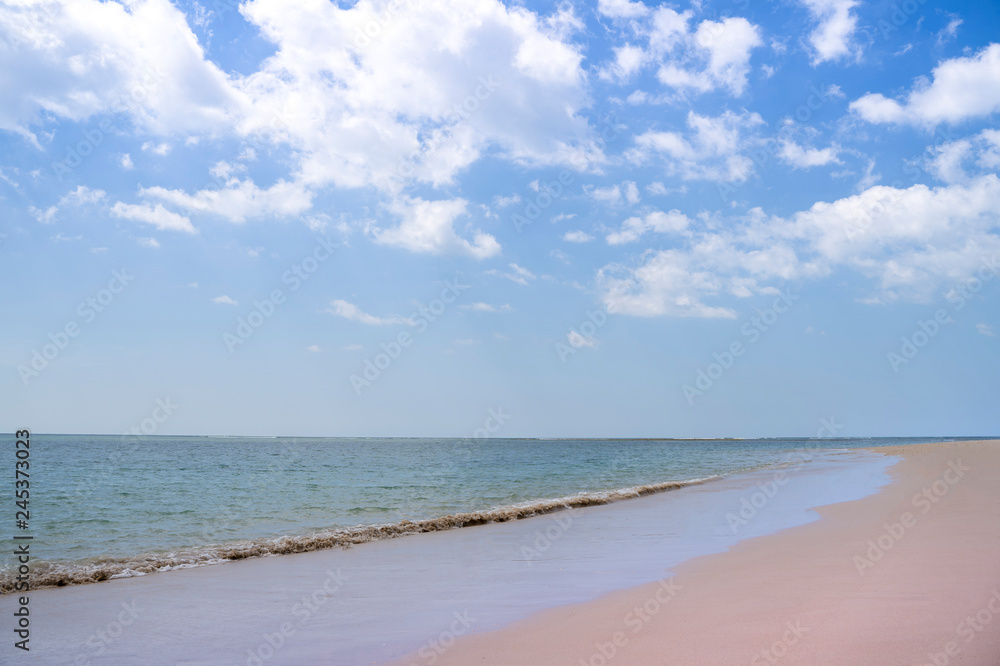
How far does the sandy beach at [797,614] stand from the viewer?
4.83 metres

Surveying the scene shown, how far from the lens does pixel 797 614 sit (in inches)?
230

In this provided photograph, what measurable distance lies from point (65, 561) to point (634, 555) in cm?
1070

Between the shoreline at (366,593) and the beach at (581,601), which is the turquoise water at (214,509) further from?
the shoreline at (366,593)

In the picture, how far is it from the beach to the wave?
47 cm

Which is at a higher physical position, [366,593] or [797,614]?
[797,614]

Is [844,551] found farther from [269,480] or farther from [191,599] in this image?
[269,480]

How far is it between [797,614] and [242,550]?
10415mm

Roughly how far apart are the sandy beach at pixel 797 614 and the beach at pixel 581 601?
3 cm

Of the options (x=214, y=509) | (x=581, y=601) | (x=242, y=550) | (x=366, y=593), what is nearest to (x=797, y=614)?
(x=581, y=601)

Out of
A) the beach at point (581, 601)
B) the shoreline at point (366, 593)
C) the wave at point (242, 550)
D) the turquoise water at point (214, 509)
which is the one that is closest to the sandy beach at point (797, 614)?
the beach at point (581, 601)

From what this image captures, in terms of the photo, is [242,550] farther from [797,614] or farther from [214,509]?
[797,614]

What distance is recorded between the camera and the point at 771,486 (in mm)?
24109

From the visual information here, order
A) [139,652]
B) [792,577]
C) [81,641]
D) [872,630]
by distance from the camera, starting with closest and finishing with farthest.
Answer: [872,630]
[139,652]
[81,641]
[792,577]

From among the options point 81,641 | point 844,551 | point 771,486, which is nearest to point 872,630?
point 844,551
